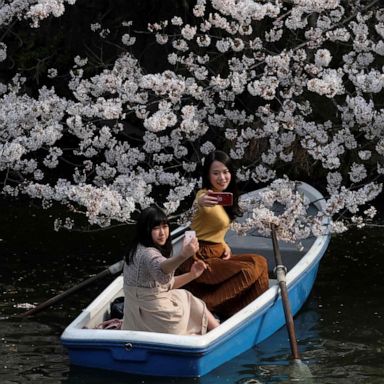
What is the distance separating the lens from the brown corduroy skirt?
10.5 meters

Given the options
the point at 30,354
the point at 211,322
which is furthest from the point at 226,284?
the point at 30,354

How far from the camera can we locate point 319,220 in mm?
12047

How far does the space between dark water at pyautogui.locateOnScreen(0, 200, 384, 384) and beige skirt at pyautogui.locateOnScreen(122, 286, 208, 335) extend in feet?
1.41

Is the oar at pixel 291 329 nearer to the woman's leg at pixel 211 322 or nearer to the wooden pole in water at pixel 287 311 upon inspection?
the wooden pole in water at pixel 287 311

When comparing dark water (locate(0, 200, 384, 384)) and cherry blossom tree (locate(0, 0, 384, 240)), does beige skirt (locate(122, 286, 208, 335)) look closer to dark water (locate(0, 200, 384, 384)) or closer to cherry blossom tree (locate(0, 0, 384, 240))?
dark water (locate(0, 200, 384, 384))

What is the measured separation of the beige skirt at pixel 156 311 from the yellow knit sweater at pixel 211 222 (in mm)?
1215

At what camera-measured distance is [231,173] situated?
34.9 feet

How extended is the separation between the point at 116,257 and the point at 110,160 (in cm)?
123

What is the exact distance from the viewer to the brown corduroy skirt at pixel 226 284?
10.5 meters

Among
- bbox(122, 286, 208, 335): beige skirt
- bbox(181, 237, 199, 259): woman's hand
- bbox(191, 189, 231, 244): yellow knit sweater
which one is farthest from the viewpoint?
bbox(191, 189, 231, 244): yellow knit sweater

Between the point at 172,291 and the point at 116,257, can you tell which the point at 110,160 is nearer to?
the point at 116,257

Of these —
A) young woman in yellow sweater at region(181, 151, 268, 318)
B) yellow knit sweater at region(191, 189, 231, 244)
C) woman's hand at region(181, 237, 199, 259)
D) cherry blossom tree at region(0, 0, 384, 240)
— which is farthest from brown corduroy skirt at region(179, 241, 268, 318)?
woman's hand at region(181, 237, 199, 259)

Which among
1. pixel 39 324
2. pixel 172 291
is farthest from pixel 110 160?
pixel 172 291

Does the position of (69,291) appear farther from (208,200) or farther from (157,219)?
(157,219)
